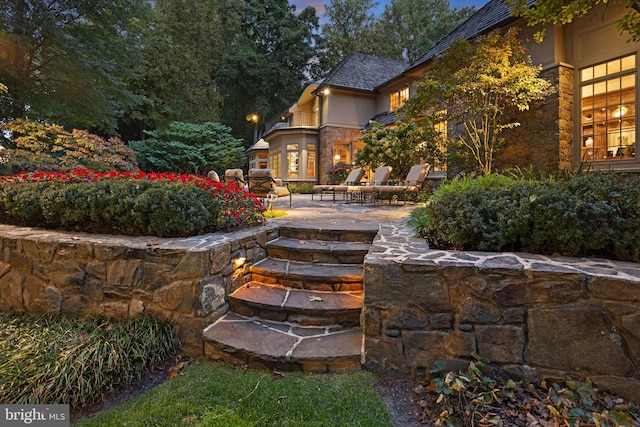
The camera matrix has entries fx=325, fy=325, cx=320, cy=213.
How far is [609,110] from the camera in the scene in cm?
698

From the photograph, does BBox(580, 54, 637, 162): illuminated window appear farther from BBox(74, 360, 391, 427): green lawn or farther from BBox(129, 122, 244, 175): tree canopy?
BBox(129, 122, 244, 175): tree canopy

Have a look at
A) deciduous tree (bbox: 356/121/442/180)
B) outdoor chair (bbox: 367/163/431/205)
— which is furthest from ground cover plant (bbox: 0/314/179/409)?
deciduous tree (bbox: 356/121/442/180)

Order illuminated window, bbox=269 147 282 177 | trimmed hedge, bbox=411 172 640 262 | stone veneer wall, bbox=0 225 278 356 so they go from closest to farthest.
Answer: trimmed hedge, bbox=411 172 640 262 < stone veneer wall, bbox=0 225 278 356 < illuminated window, bbox=269 147 282 177

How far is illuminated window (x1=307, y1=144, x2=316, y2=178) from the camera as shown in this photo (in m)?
17.3

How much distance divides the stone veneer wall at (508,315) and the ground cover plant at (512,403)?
0.28 ft

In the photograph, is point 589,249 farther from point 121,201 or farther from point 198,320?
point 121,201

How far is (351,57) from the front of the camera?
57.7 feet

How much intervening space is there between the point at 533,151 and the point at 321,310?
736cm

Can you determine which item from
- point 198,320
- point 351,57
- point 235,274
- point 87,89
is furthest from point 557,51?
point 87,89

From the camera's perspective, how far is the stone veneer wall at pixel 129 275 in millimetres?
2822

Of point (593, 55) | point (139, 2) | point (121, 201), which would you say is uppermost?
point (139, 2)

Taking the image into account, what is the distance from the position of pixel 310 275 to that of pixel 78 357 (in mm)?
1960

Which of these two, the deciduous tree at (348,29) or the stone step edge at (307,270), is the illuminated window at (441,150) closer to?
the stone step edge at (307,270)

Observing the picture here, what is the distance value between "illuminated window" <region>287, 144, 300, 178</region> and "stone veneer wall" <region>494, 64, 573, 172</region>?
11.4 metres
